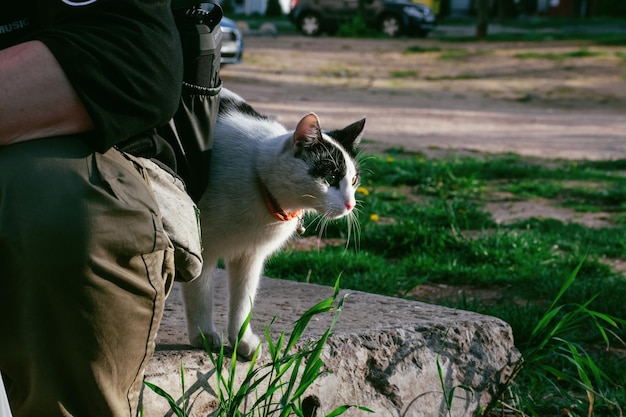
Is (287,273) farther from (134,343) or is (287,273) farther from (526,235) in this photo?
(134,343)

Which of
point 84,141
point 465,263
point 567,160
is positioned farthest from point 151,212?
point 567,160

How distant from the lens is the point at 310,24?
24.0 meters

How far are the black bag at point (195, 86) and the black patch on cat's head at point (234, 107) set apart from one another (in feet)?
1.18

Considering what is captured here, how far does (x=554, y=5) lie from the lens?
38.6 meters

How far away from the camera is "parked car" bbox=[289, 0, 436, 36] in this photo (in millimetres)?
23906

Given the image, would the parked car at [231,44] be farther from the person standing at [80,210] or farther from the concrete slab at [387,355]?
the person standing at [80,210]

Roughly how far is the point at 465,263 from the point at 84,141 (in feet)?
10.3

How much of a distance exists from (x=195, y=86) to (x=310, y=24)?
2240 cm

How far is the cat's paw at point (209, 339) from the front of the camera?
7.84ft

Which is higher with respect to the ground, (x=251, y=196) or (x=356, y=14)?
(x=251, y=196)

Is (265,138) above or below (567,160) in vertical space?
above

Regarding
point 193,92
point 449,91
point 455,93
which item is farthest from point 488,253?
point 449,91

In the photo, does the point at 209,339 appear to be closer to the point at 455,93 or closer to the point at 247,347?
the point at 247,347

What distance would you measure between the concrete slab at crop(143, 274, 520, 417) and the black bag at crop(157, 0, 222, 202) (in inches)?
19.9
